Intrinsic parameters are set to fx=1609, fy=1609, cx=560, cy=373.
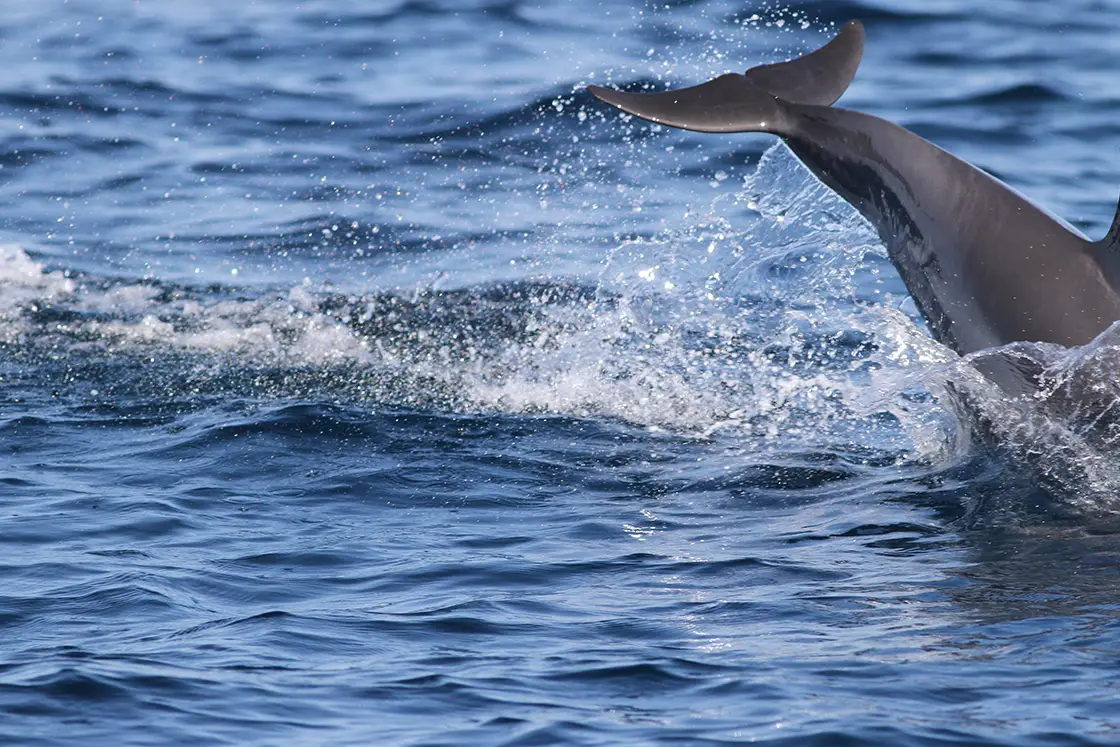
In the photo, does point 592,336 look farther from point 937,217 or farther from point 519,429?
point 937,217

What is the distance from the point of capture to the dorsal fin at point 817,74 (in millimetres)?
9250

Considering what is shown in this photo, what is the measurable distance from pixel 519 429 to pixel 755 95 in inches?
113

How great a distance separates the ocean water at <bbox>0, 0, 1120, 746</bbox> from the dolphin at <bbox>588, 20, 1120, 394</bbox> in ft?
1.03

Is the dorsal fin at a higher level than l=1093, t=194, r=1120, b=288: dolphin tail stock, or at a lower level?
higher

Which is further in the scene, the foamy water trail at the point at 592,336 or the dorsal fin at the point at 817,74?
the foamy water trail at the point at 592,336

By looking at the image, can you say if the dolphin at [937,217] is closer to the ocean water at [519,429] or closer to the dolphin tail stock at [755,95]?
the dolphin tail stock at [755,95]

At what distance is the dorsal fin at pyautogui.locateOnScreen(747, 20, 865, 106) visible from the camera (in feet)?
30.3

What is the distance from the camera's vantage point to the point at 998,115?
2031 cm

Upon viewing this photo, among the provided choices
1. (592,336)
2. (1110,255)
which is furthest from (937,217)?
(592,336)

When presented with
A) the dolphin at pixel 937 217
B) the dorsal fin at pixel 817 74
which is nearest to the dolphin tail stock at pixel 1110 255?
the dolphin at pixel 937 217

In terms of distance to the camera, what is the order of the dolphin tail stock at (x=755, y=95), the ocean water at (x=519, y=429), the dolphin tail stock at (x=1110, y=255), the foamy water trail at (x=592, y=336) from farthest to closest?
the foamy water trail at (x=592, y=336) < the dolphin tail stock at (x=755, y=95) < the dolphin tail stock at (x=1110, y=255) < the ocean water at (x=519, y=429)

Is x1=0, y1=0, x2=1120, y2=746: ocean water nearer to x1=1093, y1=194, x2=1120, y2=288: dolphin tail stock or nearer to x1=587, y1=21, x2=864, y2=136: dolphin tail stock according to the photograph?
x1=1093, y1=194, x2=1120, y2=288: dolphin tail stock

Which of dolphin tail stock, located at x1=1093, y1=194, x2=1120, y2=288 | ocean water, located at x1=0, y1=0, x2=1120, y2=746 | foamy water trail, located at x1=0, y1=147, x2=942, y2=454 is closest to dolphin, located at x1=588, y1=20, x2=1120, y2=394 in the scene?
dolphin tail stock, located at x1=1093, y1=194, x2=1120, y2=288

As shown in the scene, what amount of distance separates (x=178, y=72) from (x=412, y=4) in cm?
431
